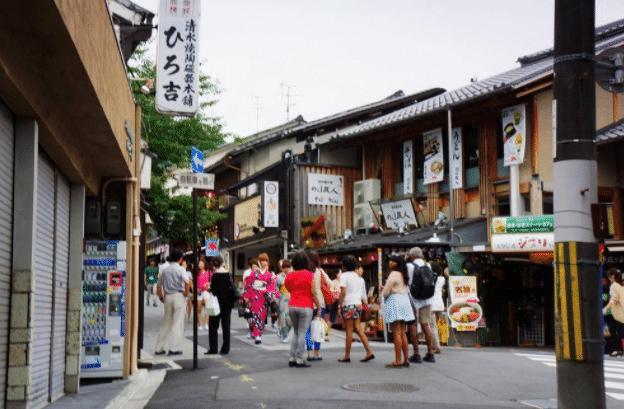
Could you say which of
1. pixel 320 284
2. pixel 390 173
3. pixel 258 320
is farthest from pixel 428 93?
pixel 320 284

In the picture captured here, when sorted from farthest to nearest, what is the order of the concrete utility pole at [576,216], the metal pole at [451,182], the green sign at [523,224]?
the metal pole at [451,182] → the green sign at [523,224] → the concrete utility pole at [576,216]

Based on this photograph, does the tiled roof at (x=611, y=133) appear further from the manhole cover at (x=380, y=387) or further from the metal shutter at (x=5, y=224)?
the metal shutter at (x=5, y=224)

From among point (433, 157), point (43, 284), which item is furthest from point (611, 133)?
point (43, 284)

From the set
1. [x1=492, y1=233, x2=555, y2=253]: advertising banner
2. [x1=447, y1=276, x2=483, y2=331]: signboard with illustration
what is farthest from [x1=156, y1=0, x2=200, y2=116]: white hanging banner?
[x1=492, y1=233, x2=555, y2=253]: advertising banner

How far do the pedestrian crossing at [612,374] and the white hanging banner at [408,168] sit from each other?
11043 millimetres

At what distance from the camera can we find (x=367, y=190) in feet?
93.4

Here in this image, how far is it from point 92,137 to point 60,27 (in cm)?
393

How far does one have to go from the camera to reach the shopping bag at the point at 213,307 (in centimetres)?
1479

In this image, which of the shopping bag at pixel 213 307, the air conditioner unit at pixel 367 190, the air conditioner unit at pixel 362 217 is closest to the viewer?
the shopping bag at pixel 213 307

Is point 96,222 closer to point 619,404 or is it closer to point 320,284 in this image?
point 320,284

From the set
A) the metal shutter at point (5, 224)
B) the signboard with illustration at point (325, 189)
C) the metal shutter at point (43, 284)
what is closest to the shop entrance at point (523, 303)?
the signboard with illustration at point (325, 189)

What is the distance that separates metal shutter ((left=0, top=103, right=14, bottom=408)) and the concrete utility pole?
480 centimetres

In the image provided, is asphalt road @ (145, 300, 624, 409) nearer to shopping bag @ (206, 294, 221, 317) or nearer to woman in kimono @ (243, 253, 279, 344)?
shopping bag @ (206, 294, 221, 317)

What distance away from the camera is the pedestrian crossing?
421 inches
